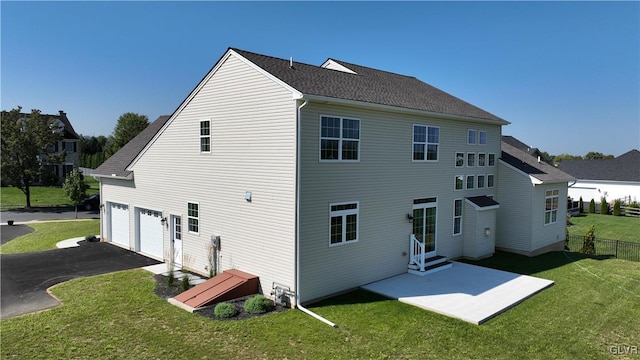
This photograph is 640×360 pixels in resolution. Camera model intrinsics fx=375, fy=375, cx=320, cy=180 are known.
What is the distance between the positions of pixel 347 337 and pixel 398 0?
1401 centimetres

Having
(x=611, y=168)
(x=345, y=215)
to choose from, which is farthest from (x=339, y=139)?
(x=611, y=168)

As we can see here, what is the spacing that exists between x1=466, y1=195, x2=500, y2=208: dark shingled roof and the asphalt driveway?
1377 cm

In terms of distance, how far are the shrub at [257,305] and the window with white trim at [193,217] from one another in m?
4.63

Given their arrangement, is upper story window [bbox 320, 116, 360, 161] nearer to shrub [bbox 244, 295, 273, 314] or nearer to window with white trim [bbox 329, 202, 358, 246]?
window with white trim [bbox 329, 202, 358, 246]

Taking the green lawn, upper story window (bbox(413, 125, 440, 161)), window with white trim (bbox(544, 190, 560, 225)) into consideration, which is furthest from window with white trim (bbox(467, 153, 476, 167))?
the green lawn

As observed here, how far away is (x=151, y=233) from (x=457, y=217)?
13247mm

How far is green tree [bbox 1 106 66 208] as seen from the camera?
30.0 m

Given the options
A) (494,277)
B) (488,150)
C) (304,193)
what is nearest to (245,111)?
(304,193)

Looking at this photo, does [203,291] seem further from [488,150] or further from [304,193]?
[488,150]

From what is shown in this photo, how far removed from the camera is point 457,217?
631 inches

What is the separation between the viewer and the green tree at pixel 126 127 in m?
52.2

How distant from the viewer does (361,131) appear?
1174 cm

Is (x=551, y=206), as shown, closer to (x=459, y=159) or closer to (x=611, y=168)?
(x=459, y=159)

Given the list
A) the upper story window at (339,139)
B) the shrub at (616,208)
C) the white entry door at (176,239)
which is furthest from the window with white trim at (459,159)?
the shrub at (616,208)
